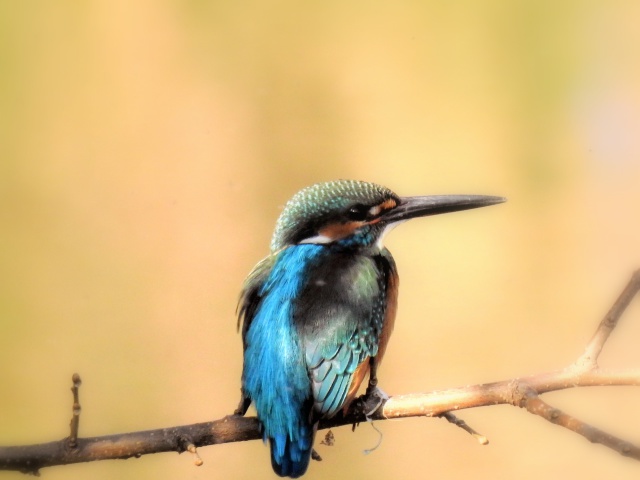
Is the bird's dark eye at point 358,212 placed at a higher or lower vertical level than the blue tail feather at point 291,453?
higher

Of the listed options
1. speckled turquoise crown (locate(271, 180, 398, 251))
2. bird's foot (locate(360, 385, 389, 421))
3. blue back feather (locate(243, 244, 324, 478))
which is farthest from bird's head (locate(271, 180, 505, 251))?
bird's foot (locate(360, 385, 389, 421))

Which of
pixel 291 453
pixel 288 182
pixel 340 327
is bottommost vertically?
pixel 291 453

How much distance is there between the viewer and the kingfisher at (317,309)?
3.53 feet

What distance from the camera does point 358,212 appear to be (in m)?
1.30

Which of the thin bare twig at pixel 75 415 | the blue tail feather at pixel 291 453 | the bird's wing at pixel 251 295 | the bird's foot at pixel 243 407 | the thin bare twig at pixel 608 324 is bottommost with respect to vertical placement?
the blue tail feather at pixel 291 453

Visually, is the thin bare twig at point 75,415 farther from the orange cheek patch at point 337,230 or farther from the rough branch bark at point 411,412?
the orange cheek patch at point 337,230

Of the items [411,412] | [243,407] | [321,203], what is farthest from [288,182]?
[411,412]

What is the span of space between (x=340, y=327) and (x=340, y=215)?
0.68 feet

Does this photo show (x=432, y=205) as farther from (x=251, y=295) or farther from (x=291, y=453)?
(x=291, y=453)

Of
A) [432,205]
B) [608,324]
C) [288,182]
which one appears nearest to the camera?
[608,324]

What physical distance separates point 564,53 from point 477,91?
0.67ft

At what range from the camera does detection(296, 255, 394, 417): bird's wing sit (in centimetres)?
110

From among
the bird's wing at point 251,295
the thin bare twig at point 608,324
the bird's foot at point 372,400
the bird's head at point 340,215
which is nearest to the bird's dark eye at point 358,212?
the bird's head at point 340,215

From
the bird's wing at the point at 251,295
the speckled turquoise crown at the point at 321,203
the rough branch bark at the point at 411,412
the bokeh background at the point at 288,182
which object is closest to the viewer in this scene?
the rough branch bark at the point at 411,412
